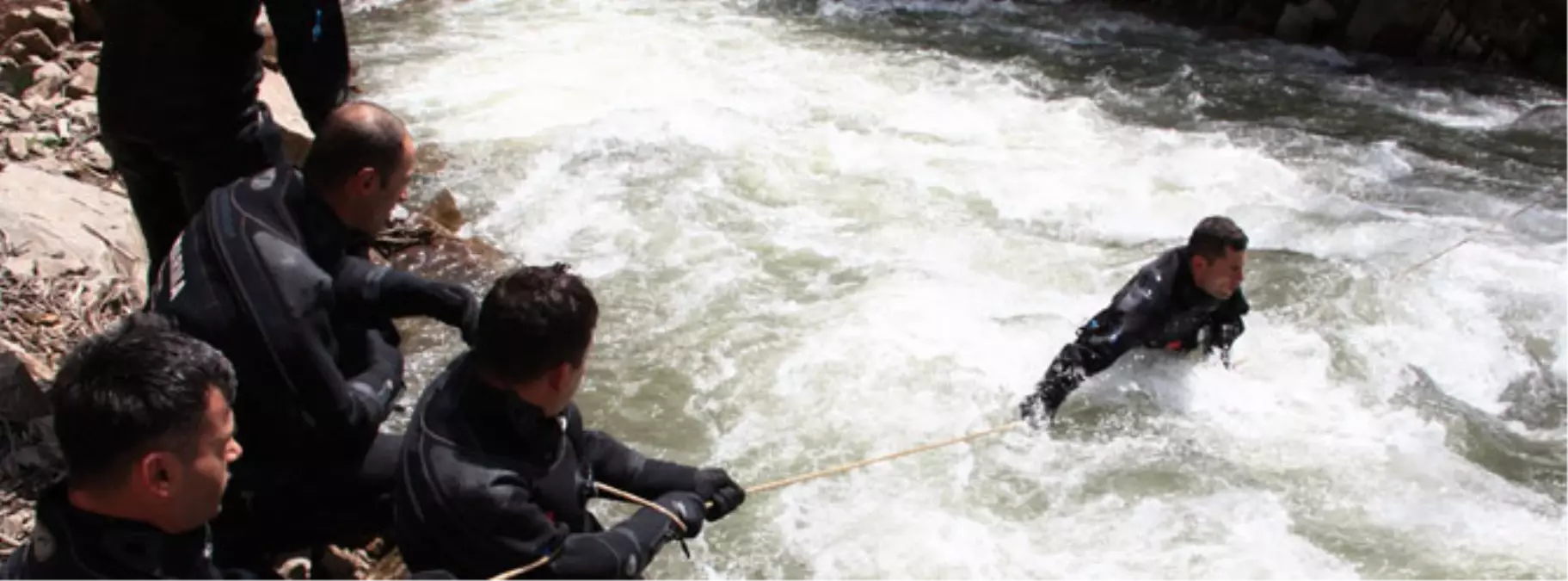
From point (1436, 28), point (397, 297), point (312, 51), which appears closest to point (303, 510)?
point (397, 297)

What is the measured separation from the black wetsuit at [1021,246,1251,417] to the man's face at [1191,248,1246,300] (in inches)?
2.0

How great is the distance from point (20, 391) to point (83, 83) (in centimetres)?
356

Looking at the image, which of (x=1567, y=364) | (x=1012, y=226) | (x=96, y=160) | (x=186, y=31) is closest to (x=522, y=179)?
(x=96, y=160)

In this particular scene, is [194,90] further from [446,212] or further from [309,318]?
[446,212]

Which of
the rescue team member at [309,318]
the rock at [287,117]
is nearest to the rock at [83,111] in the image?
the rock at [287,117]

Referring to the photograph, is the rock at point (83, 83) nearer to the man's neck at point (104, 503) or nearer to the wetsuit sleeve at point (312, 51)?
→ the wetsuit sleeve at point (312, 51)

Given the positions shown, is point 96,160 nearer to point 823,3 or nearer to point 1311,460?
point 1311,460

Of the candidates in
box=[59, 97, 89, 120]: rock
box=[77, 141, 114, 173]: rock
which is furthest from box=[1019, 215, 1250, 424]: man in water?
box=[59, 97, 89, 120]: rock

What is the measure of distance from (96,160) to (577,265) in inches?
87.0

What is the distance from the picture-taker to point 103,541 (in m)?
1.77

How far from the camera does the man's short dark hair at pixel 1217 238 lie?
14.0 ft

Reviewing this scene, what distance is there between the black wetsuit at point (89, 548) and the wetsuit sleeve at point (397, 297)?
94 cm

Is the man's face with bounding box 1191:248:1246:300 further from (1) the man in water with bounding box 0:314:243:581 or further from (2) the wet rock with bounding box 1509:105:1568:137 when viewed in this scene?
(2) the wet rock with bounding box 1509:105:1568:137

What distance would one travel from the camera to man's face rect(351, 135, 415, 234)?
8.65 ft
